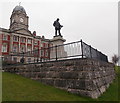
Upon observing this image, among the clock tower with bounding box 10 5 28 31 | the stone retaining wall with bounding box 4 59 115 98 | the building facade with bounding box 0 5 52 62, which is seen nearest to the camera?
the stone retaining wall with bounding box 4 59 115 98

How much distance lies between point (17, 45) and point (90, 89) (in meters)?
45.3

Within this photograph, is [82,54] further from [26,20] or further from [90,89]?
[26,20]

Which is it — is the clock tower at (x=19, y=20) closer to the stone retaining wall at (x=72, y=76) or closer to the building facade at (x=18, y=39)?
the building facade at (x=18, y=39)

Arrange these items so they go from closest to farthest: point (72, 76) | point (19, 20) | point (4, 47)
Answer: point (72, 76) → point (4, 47) → point (19, 20)

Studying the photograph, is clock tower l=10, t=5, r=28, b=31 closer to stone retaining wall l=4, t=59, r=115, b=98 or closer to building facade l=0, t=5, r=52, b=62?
building facade l=0, t=5, r=52, b=62

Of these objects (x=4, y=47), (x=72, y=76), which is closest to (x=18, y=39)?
(x=4, y=47)

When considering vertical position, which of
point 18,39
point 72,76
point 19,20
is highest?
point 19,20

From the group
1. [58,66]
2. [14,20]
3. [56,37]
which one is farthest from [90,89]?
[14,20]

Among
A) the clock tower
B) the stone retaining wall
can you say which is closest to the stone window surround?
the clock tower

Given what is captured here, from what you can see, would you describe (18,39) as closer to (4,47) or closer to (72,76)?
(4,47)

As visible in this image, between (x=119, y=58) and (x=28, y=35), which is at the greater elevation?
(x=28, y=35)

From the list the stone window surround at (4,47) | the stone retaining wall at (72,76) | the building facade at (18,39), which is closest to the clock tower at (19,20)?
the building facade at (18,39)

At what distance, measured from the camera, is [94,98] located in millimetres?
7152

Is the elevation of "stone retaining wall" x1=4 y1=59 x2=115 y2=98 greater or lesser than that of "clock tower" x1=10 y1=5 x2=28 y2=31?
lesser
